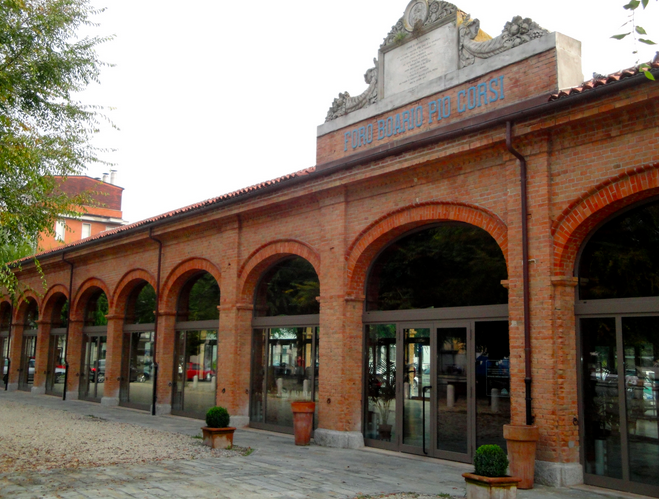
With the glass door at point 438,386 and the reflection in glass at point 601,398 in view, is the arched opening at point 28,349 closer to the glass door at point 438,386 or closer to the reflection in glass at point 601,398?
the glass door at point 438,386

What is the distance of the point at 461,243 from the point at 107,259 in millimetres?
13304

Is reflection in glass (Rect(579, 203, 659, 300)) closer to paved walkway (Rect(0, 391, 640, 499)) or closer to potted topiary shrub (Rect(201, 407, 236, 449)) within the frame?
paved walkway (Rect(0, 391, 640, 499))

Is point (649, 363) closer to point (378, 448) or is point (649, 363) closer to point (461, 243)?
point (461, 243)

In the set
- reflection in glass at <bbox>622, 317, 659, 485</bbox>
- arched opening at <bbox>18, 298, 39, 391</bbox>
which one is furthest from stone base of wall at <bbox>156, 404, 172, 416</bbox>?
reflection in glass at <bbox>622, 317, 659, 485</bbox>

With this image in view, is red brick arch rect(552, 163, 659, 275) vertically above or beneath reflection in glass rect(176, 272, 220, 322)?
above

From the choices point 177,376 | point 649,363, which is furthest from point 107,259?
point 649,363

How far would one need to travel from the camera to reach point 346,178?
37.8 feet

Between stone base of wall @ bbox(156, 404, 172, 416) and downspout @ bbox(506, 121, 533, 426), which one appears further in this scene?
stone base of wall @ bbox(156, 404, 172, 416)

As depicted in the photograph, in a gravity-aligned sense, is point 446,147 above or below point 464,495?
above

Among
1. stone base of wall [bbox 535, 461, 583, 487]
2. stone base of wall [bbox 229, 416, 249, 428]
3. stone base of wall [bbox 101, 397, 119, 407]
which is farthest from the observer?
stone base of wall [bbox 101, 397, 119, 407]

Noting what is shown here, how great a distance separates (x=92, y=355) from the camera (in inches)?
817

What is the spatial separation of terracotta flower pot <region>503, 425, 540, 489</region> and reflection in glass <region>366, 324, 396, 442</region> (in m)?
3.22

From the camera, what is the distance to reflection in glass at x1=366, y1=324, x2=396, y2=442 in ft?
36.3

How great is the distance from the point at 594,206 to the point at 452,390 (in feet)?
11.9
